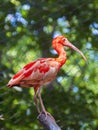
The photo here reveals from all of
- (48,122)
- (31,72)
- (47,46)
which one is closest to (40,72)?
(31,72)

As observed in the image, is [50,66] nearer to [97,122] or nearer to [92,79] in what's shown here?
[97,122]

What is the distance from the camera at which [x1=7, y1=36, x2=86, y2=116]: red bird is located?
5.62 meters

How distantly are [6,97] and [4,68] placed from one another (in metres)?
0.46

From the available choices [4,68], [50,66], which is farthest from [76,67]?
[50,66]

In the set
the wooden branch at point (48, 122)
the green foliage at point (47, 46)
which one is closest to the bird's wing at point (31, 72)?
the wooden branch at point (48, 122)

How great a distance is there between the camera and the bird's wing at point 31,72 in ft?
18.3

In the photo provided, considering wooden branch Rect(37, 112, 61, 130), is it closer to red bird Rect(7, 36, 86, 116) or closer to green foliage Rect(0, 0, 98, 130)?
red bird Rect(7, 36, 86, 116)

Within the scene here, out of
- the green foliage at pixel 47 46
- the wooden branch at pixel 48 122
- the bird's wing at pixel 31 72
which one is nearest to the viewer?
the wooden branch at pixel 48 122

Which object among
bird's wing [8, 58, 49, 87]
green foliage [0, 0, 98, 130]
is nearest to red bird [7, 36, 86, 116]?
bird's wing [8, 58, 49, 87]

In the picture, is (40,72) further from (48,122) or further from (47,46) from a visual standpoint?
(47,46)

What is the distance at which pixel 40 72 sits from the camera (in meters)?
5.77

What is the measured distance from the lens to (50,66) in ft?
19.1

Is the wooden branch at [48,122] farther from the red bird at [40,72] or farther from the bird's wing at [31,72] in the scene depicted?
the bird's wing at [31,72]

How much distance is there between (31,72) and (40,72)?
107mm
